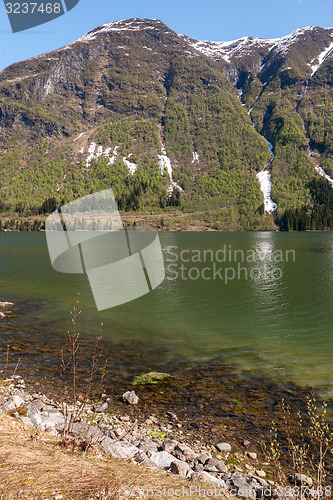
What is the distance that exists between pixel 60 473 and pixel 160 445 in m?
4.00

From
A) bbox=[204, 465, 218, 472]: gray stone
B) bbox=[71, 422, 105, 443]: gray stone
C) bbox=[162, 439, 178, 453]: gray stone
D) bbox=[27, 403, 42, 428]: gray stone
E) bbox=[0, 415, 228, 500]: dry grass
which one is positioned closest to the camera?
bbox=[0, 415, 228, 500]: dry grass

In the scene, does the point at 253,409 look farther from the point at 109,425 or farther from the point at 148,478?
the point at 148,478

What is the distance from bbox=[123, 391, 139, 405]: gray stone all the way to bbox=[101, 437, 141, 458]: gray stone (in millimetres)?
2961

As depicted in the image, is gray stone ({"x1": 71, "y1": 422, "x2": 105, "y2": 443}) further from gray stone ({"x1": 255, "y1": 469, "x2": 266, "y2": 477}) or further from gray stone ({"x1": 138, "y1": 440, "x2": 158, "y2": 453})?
gray stone ({"x1": 255, "y1": 469, "x2": 266, "y2": 477})

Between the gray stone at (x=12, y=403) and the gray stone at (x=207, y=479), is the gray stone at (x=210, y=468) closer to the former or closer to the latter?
the gray stone at (x=207, y=479)

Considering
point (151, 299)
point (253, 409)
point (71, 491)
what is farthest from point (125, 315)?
point (71, 491)

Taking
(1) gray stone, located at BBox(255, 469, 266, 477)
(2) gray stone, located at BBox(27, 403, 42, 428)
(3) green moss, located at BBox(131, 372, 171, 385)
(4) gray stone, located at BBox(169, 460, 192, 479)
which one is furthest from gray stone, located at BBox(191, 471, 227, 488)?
(3) green moss, located at BBox(131, 372, 171, 385)

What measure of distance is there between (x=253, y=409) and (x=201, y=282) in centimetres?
2626

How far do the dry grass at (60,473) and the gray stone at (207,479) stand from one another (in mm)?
603

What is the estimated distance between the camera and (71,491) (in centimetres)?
450

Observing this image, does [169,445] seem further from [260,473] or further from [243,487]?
[260,473]

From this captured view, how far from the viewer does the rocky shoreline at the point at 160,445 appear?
22.0ft

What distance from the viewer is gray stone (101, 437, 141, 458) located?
7.08 metres

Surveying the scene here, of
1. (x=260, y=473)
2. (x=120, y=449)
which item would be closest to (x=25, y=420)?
(x=120, y=449)
